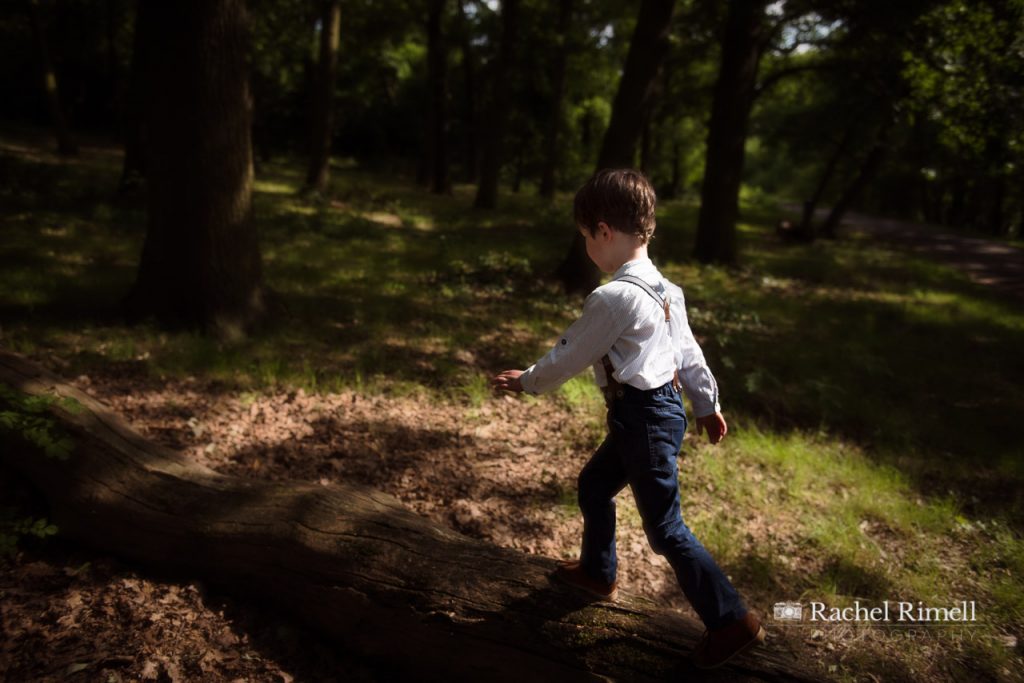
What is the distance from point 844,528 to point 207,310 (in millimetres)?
6616

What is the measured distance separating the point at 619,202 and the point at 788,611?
3092mm

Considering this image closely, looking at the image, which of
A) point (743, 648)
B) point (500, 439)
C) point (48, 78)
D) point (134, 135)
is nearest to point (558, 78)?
point (134, 135)

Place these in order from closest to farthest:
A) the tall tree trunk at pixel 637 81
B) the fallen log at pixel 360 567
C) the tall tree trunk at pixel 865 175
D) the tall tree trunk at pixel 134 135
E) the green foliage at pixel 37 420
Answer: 1. the fallen log at pixel 360 567
2. the green foliage at pixel 37 420
3. the tall tree trunk at pixel 637 81
4. the tall tree trunk at pixel 134 135
5. the tall tree trunk at pixel 865 175

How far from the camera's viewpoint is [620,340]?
242cm

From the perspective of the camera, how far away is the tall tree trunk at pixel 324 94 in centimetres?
1711

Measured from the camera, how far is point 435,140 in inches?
890

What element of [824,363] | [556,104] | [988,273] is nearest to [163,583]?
[824,363]

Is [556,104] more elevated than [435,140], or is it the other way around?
[556,104]

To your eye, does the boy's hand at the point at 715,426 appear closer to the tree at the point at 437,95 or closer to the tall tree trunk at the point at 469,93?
the tree at the point at 437,95

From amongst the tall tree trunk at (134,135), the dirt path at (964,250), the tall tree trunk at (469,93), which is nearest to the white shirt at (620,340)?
the tall tree trunk at (134,135)

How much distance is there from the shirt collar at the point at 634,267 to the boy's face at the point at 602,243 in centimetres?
4

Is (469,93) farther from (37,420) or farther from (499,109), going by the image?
(37,420)

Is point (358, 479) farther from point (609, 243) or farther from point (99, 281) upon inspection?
point (99, 281)

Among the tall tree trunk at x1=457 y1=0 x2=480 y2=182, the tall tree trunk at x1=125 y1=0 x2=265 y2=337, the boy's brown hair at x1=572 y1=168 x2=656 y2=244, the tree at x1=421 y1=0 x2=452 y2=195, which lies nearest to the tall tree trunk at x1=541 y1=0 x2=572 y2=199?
the tall tree trunk at x1=457 y1=0 x2=480 y2=182
